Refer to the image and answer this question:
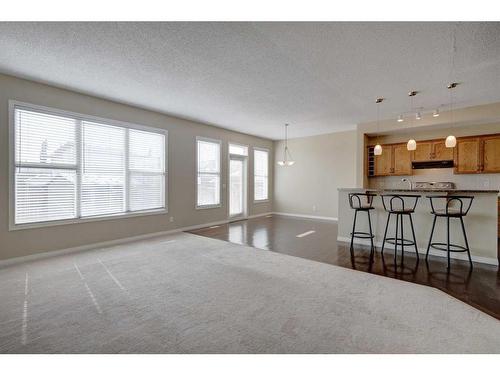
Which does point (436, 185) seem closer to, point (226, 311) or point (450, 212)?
point (450, 212)

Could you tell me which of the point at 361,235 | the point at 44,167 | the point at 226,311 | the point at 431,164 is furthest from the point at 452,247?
the point at 44,167

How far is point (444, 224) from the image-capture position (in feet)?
13.3

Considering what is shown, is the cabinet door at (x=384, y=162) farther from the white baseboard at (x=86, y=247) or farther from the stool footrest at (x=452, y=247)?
the white baseboard at (x=86, y=247)

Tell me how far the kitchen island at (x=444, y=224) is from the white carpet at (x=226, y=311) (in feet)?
5.60

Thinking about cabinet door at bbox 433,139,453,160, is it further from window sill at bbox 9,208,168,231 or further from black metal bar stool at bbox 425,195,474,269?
window sill at bbox 9,208,168,231

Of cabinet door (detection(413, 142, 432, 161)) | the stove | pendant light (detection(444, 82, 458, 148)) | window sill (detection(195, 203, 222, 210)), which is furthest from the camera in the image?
window sill (detection(195, 203, 222, 210))

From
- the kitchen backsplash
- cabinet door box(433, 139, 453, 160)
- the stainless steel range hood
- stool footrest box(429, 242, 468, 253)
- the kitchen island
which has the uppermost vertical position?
cabinet door box(433, 139, 453, 160)

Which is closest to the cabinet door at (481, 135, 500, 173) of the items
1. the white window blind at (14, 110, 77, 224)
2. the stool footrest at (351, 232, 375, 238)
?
the stool footrest at (351, 232, 375, 238)

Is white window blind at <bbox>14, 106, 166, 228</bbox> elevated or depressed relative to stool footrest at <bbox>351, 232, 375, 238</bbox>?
elevated

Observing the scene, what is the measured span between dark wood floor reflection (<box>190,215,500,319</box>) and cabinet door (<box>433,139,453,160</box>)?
303 centimetres

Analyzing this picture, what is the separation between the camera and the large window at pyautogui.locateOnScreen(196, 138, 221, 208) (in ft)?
21.6

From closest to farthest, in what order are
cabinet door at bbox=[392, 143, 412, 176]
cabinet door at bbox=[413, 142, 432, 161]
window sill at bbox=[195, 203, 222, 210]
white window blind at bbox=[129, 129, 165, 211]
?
1. white window blind at bbox=[129, 129, 165, 211]
2. cabinet door at bbox=[413, 142, 432, 161]
3. cabinet door at bbox=[392, 143, 412, 176]
4. window sill at bbox=[195, 203, 222, 210]

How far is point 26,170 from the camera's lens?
3811mm

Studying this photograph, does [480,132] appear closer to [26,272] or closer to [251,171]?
[251,171]
